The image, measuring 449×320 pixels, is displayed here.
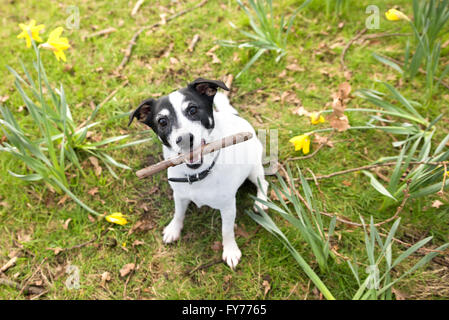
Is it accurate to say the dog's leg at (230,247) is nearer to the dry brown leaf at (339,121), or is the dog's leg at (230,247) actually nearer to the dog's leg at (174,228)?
the dog's leg at (174,228)

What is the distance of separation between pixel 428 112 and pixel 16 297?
4596 mm

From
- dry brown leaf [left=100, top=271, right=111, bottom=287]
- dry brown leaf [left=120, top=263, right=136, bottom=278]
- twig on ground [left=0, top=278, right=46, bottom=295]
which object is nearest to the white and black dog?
dry brown leaf [left=120, top=263, right=136, bottom=278]

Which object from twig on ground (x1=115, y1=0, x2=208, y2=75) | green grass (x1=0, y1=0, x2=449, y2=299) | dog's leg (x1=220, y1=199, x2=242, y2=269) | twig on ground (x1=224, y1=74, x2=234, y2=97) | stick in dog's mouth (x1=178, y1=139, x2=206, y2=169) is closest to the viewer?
stick in dog's mouth (x1=178, y1=139, x2=206, y2=169)

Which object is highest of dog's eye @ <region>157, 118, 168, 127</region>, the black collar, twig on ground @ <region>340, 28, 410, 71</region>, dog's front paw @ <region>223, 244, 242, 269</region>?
dog's eye @ <region>157, 118, 168, 127</region>

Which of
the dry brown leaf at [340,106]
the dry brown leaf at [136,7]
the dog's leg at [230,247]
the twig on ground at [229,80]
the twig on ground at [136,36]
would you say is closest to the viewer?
the dry brown leaf at [340,106]

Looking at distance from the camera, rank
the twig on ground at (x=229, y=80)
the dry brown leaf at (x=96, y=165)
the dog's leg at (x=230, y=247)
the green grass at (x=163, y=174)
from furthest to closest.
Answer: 1. the twig on ground at (x=229, y=80)
2. the dry brown leaf at (x=96, y=165)
3. the green grass at (x=163, y=174)
4. the dog's leg at (x=230, y=247)

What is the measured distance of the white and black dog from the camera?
6.94ft

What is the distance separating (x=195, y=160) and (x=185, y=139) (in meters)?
0.16

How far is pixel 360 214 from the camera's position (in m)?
3.07

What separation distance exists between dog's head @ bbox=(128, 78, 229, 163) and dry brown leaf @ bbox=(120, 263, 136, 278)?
1.38m

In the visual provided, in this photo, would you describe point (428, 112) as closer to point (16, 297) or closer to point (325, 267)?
point (325, 267)

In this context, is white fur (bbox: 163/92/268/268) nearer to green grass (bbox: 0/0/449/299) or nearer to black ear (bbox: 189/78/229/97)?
black ear (bbox: 189/78/229/97)

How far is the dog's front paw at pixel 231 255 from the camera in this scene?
288 cm

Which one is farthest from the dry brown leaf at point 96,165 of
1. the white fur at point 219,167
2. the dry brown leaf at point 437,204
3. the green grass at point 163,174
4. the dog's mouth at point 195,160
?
the dry brown leaf at point 437,204
